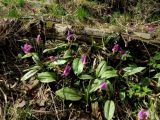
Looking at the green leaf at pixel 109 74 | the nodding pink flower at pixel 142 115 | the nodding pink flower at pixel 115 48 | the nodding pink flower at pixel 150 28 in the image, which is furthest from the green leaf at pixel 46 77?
the nodding pink flower at pixel 150 28

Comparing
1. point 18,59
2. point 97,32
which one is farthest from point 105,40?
point 18,59

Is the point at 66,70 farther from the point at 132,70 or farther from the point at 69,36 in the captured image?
the point at 132,70

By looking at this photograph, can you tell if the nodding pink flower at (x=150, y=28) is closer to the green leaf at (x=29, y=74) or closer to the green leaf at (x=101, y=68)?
the green leaf at (x=101, y=68)

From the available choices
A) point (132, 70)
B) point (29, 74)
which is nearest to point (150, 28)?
point (132, 70)

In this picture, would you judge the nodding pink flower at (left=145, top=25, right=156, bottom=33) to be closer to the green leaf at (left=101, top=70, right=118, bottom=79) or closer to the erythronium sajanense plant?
the erythronium sajanense plant

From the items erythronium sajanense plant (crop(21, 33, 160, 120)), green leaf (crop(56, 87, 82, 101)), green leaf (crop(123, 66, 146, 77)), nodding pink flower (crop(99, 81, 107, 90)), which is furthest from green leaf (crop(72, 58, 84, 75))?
green leaf (crop(123, 66, 146, 77))

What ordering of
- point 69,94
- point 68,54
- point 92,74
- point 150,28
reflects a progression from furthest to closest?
point 150,28 < point 68,54 < point 92,74 < point 69,94
